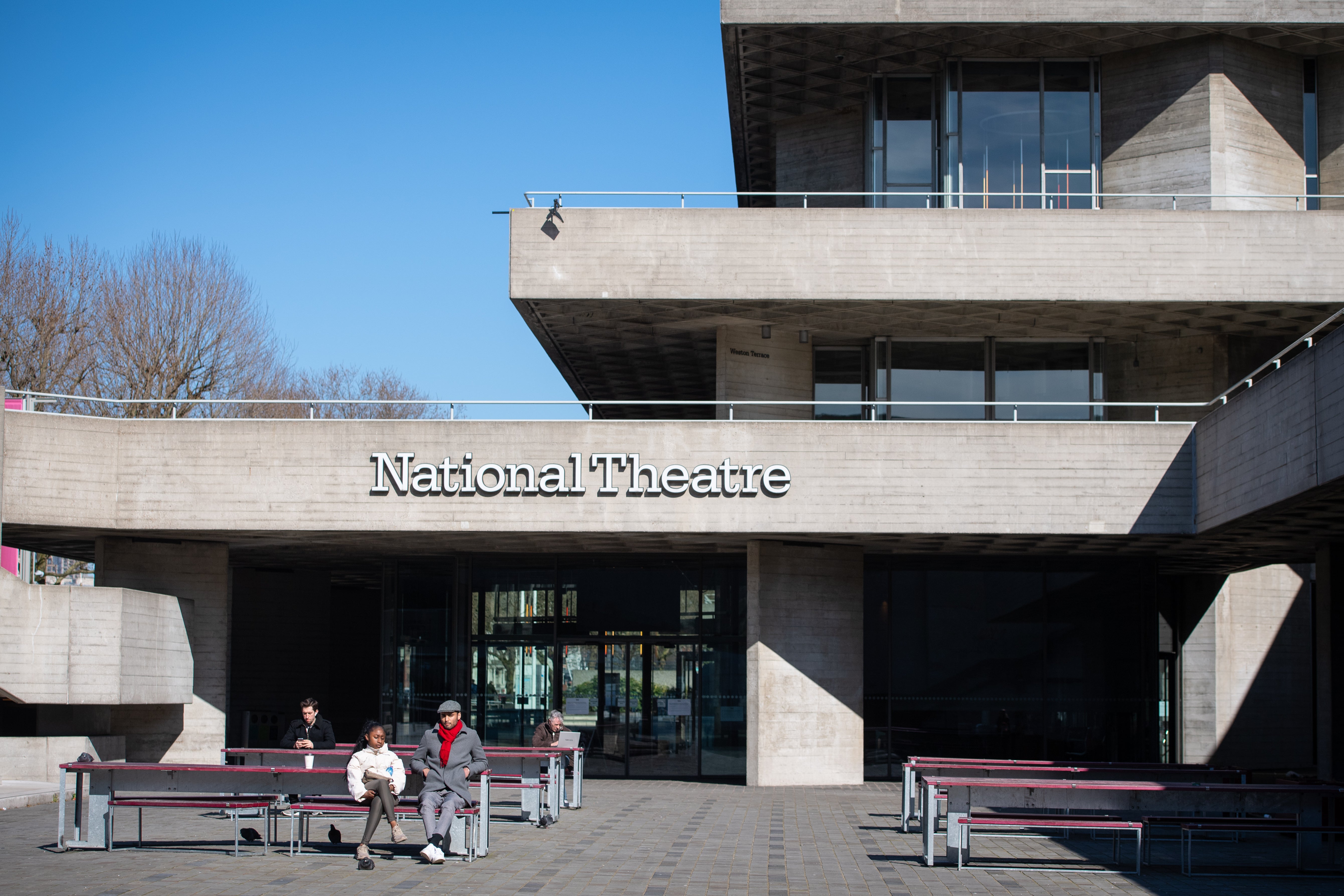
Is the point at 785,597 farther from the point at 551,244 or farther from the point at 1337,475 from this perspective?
the point at 1337,475

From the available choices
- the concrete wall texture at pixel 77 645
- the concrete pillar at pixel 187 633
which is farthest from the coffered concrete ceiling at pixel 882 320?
the concrete wall texture at pixel 77 645

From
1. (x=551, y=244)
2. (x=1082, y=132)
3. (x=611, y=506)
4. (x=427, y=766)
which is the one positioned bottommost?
(x=427, y=766)

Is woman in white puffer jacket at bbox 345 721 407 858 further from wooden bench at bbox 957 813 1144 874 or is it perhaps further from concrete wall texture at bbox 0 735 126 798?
concrete wall texture at bbox 0 735 126 798

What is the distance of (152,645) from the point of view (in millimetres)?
22078

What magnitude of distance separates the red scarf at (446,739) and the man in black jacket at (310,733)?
307cm

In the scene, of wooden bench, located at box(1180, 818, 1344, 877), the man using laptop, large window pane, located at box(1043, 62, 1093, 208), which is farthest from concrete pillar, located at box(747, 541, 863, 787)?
wooden bench, located at box(1180, 818, 1344, 877)

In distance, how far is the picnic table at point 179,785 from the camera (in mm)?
13539

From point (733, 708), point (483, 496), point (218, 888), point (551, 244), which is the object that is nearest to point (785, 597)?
point (733, 708)

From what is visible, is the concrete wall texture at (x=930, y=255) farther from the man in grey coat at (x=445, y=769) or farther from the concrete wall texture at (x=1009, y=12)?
the man in grey coat at (x=445, y=769)

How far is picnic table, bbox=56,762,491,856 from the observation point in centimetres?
1354

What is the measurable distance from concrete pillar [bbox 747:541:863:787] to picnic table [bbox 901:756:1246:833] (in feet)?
11.7

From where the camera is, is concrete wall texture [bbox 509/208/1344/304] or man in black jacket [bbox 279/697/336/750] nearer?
man in black jacket [bbox 279/697/336/750]

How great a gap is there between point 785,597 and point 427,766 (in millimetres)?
10124

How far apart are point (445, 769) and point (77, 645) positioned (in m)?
9.85
